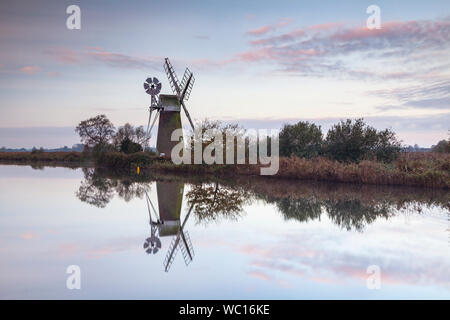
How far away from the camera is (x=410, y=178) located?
52.5ft

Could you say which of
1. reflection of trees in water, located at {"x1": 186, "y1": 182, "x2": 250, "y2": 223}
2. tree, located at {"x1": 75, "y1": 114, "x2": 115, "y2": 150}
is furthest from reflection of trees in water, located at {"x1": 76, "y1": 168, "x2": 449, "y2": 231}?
A: tree, located at {"x1": 75, "y1": 114, "x2": 115, "y2": 150}

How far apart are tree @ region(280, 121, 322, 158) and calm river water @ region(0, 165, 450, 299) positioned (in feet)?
38.8

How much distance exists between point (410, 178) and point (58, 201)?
1327 centimetres

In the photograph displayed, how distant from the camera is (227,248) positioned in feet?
21.6

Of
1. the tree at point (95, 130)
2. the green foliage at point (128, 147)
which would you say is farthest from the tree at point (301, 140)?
the tree at point (95, 130)

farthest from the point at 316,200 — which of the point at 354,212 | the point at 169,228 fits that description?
the point at 169,228

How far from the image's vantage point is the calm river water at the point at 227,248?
186 inches

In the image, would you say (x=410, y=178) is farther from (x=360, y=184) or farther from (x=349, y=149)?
(x=349, y=149)

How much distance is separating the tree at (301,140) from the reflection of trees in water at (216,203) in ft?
33.2

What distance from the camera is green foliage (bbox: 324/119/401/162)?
20.8 m

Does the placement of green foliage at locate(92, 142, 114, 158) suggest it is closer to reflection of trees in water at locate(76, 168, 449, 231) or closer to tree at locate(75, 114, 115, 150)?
tree at locate(75, 114, 115, 150)

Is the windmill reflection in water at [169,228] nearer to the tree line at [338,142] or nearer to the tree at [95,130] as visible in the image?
the tree line at [338,142]

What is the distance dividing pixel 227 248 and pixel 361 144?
16.4m
